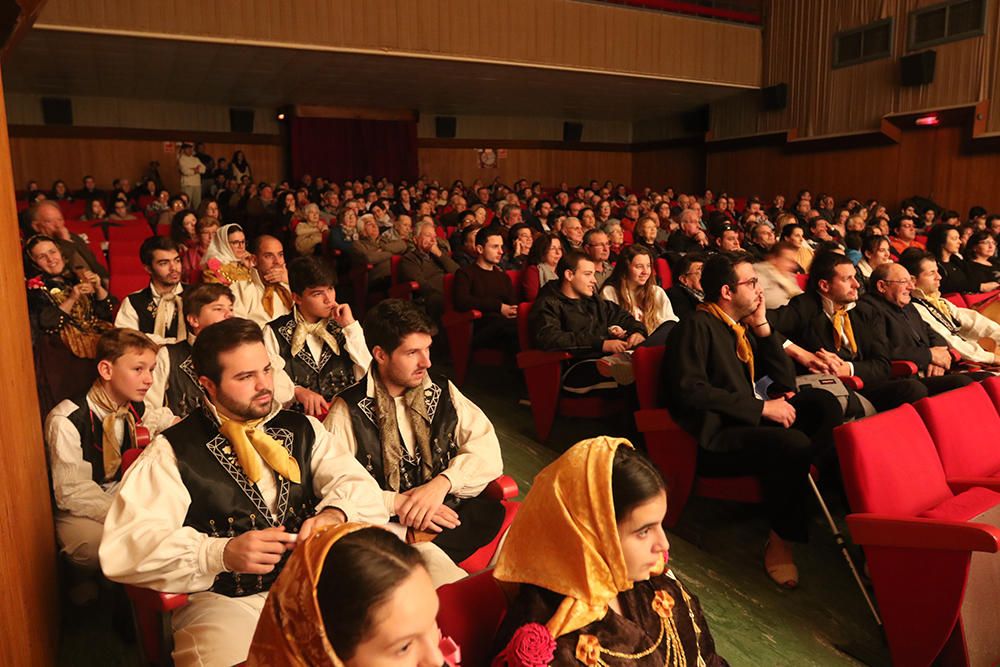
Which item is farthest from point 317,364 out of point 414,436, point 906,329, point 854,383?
point 906,329

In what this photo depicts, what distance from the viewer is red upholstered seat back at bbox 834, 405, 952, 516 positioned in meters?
2.00

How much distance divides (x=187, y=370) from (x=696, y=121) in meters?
13.3

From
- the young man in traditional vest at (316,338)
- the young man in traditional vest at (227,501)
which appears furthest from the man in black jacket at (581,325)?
the young man in traditional vest at (227,501)

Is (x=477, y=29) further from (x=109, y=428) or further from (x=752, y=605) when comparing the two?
(x=752, y=605)

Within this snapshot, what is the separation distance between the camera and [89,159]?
12461 mm

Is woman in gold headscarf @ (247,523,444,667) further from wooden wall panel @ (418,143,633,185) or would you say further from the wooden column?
wooden wall panel @ (418,143,633,185)

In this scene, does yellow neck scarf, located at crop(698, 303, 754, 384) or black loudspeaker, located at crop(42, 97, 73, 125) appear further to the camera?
Result: black loudspeaker, located at crop(42, 97, 73, 125)

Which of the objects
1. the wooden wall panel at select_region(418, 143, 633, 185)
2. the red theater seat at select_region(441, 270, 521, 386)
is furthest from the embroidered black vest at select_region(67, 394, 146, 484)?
the wooden wall panel at select_region(418, 143, 633, 185)

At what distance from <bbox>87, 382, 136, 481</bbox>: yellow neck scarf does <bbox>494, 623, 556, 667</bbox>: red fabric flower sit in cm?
157

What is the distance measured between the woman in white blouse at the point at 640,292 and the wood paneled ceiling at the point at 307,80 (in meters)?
5.83

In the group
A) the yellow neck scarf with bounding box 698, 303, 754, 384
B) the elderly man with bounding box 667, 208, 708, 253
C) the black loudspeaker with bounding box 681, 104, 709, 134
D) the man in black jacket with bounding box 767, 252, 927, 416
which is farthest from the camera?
the black loudspeaker with bounding box 681, 104, 709, 134

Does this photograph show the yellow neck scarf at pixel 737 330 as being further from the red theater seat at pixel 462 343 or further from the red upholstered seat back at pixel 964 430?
the red theater seat at pixel 462 343

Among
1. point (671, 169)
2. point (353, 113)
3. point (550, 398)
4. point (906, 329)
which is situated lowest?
point (550, 398)

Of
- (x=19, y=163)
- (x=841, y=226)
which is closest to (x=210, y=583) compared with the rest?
(x=841, y=226)
